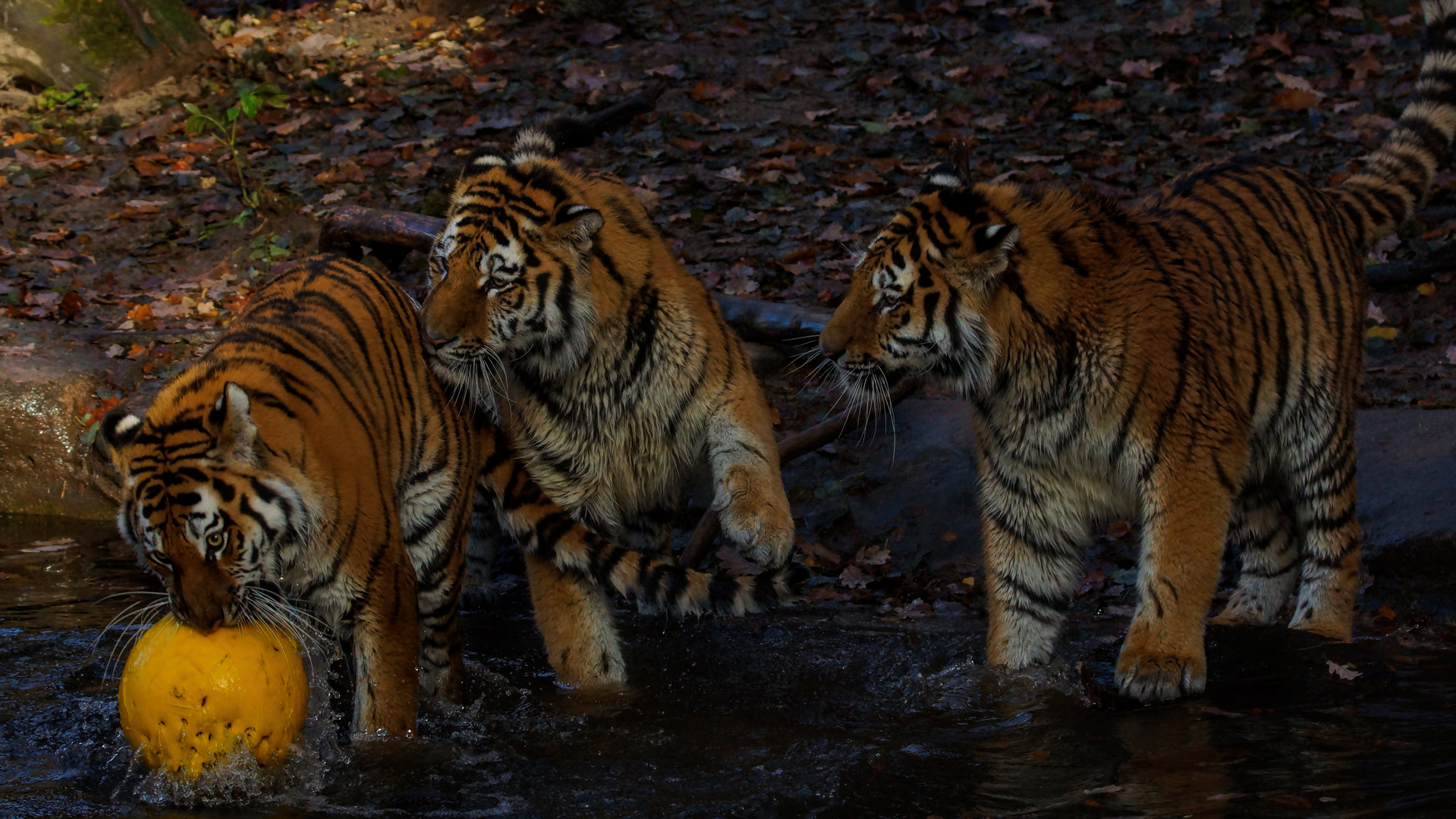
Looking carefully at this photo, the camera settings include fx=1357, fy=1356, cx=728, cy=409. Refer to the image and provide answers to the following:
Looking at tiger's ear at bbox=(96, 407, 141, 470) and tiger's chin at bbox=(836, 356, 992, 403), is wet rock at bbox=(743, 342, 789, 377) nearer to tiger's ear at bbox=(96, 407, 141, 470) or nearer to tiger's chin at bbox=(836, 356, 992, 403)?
tiger's chin at bbox=(836, 356, 992, 403)

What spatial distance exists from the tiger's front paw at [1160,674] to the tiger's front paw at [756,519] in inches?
40.9

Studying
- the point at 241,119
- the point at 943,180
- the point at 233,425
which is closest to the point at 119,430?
the point at 233,425

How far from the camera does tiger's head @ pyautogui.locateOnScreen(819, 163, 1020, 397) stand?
3777 mm

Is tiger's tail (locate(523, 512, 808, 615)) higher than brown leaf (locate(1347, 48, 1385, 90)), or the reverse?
brown leaf (locate(1347, 48, 1385, 90))

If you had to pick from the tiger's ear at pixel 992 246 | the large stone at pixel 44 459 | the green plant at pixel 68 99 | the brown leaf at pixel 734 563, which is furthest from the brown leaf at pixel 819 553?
the green plant at pixel 68 99

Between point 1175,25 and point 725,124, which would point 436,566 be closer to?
point 725,124

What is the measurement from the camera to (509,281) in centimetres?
402

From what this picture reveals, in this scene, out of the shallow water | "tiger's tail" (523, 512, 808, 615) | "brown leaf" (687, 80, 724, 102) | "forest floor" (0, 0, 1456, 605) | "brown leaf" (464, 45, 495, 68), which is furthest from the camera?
"brown leaf" (464, 45, 495, 68)

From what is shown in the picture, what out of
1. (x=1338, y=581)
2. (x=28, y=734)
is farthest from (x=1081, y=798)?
(x=28, y=734)

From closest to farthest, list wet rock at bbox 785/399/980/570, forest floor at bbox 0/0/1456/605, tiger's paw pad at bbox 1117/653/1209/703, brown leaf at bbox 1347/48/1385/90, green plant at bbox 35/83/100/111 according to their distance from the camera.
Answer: tiger's paw pad at bbox 1117/653/1209/703
wet rock at bbox 785/399/980/570
forest floor at bbox 0/0/1456/605
brown leaf at bbox 1347/48/1385/90
green plant at bbox 35/83/100/111

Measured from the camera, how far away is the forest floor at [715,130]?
7.05m

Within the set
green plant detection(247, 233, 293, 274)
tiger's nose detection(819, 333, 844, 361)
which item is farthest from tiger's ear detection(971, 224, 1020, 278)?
green plant detection(247, 233, 293, 274)

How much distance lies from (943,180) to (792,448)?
145 cm

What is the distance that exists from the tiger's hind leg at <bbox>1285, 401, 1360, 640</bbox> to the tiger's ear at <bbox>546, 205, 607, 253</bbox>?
91.2 inches
